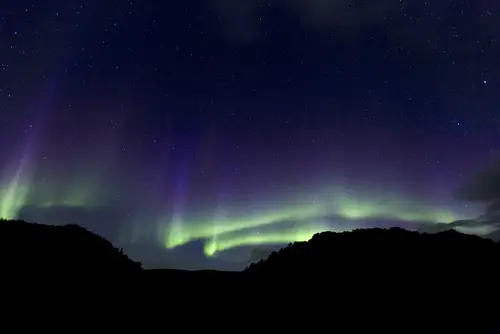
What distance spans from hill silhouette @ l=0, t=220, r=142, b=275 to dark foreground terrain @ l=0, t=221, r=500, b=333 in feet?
0.25

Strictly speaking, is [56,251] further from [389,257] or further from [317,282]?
[389,257]

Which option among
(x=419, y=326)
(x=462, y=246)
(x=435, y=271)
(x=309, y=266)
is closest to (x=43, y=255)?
(x=309, y=266)

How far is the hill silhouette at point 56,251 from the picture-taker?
24906 millimetres

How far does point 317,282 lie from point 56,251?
19540mm

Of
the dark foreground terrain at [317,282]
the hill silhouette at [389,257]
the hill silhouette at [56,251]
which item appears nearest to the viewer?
the dark foreground terrain at [317,282]

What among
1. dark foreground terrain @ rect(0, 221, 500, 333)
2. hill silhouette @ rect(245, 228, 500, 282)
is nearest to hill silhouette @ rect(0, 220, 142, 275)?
dark foreground terrain @ rect(0, 221, 500, 333)

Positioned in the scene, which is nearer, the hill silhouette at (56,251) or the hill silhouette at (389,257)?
the hill silhouette at (56,251)

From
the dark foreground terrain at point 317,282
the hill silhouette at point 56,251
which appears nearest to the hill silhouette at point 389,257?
the dark foreground terrain at point 317,282

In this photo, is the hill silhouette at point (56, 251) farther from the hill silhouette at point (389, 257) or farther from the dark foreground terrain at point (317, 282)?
the hill silhouette at point (389, 257)

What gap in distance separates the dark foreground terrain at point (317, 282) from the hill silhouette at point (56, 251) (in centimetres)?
7

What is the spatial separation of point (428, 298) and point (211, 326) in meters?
13.9

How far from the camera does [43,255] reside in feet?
86.9

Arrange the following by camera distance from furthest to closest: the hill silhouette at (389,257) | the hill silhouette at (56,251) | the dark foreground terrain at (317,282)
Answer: the hill silhouette at (389,257) < the hill silhouette at (56,251) < the dark foreground terrain at (317,282)

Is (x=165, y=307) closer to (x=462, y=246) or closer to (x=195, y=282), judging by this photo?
(x=195, y=282)
